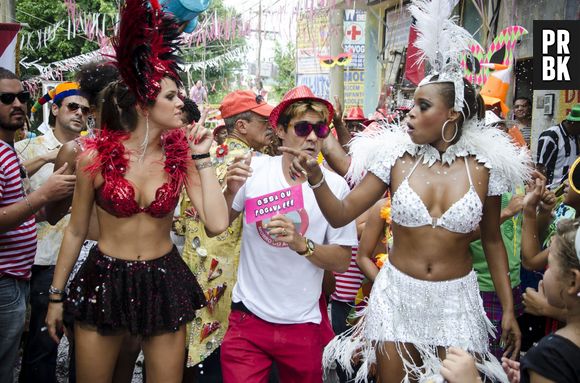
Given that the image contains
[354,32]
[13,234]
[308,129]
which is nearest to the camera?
[308,129]

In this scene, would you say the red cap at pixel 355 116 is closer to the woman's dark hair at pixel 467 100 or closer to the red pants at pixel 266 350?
the woman's dark hair at pixel 467 100

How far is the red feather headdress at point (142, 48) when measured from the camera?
3396 millimetres

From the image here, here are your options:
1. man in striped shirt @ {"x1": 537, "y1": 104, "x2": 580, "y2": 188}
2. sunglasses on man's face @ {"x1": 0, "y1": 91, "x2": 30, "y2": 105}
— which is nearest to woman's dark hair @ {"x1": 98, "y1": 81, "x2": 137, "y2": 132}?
sunglasses on man's face @ {"x1": 0, "y1": 91, "x2": 30, "y2": 105}

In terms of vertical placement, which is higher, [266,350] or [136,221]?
[136,221]

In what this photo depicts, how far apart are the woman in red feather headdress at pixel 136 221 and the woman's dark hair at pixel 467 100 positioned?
1.28m

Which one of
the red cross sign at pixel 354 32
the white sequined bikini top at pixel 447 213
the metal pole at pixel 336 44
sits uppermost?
the red cross sign at pixel 354 32

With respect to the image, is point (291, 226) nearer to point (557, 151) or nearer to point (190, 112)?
point (190, 112)

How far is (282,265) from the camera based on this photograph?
143 inches

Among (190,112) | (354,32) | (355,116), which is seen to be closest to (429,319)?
(190,112)

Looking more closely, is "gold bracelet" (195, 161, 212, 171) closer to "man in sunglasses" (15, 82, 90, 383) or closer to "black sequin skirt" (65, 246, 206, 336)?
"black sequin skirt" (65, 246, 206, 336)

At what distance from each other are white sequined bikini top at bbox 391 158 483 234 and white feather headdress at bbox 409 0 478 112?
587mm

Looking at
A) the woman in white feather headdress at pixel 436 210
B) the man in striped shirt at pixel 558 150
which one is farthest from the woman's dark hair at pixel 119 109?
the man in striped shirt at pixel 558 150

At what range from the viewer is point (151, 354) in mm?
3451

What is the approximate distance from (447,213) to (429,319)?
1.75 feet
